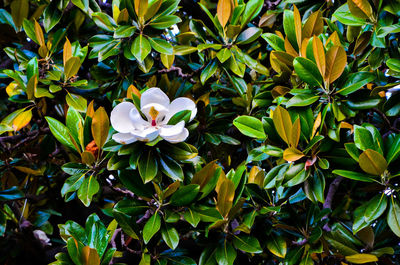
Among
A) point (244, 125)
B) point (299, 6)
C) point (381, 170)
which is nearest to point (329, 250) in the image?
point (381, 170)

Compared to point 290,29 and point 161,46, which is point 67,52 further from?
point 290,29

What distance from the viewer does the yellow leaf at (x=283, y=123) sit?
1.14 meters

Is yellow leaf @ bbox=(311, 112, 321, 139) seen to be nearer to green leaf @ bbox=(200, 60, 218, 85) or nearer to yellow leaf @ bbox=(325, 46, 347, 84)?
yellow leaf @ bbox=(325, 46, 347, 84)

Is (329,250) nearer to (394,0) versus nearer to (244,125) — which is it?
(244,125)

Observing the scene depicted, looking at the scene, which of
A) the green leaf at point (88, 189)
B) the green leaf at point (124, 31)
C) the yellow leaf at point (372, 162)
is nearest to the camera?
the yellow leaf at point (372, 162)

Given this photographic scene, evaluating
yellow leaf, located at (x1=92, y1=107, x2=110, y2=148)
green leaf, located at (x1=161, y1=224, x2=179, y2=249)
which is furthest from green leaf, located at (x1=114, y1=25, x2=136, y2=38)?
green leaf, located at (x1=161, y1=224, x2=179, y2=249)

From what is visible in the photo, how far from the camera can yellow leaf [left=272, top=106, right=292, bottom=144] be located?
1144 millimetres

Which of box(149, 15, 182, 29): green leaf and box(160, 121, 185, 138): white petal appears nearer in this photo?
box(160, 121, 185, 138): white petal

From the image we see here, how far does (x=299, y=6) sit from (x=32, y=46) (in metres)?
1.21

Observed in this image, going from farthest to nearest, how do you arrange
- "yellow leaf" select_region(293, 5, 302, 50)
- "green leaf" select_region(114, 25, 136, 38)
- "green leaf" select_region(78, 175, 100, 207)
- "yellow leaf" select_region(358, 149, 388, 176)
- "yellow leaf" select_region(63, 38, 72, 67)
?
"yellow leaf" select_region(63, 38, 72, 67), "green leaf" select_region(114, 25, 136, 38), "yellow leaf" select_region(293, 5, 302, 50), "green leaf" select_region(78, 175, 100, 207), "yellow leaf" select_region(358, 149, 388, 176)

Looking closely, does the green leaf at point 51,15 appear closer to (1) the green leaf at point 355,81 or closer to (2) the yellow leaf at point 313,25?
(2) the yellow leaf at point 313,25

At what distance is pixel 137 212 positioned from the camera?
1.26 metres

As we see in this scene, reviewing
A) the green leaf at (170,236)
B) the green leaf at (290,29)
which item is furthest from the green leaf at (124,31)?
the green leaf at (170,236)

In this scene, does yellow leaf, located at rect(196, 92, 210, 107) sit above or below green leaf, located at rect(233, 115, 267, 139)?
below
